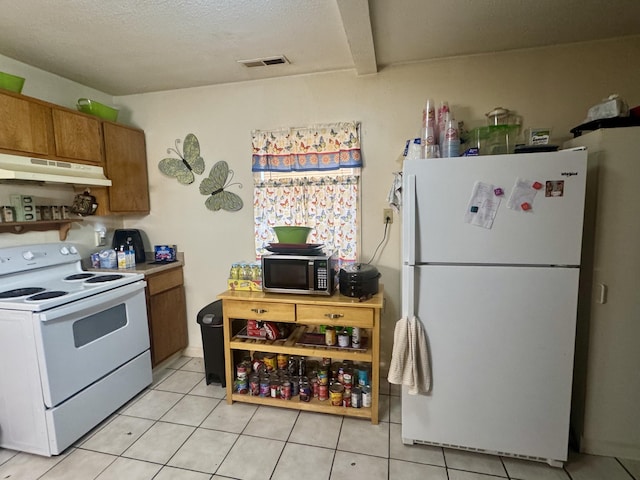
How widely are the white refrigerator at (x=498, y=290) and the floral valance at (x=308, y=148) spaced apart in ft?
2.83

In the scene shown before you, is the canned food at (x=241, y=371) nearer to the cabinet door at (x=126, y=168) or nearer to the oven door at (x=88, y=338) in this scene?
the oven door at (x=88, y=338)

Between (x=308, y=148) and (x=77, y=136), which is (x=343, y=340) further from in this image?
(x=77, y=136)

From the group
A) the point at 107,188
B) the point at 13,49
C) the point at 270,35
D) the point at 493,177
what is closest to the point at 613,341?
the point at 493,177

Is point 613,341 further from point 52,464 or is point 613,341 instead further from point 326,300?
point 52,464

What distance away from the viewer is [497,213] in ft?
4.96

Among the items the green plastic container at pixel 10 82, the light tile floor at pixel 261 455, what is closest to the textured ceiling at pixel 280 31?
the green plastic container at pixel 10 82

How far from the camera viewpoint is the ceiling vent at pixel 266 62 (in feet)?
7.09

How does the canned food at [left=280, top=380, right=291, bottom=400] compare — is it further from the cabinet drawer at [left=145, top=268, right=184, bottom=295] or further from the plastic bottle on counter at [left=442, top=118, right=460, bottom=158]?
the plastic bottle on counter at [left=442, top=118, right=460, bottom=158]

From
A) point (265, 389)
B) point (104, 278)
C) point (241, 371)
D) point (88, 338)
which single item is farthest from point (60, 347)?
point (265, 389)

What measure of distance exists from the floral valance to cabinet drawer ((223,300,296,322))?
42.5 inches

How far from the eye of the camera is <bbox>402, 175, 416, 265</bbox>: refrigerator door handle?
1573 mm

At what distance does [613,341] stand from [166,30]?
2994 millimetres

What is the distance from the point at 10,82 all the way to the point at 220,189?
139 centimetres

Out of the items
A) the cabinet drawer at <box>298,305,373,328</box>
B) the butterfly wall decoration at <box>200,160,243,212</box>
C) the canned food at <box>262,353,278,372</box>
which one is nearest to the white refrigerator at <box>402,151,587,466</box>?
the cabinet drawer at <box>298,305,373,328</box>
